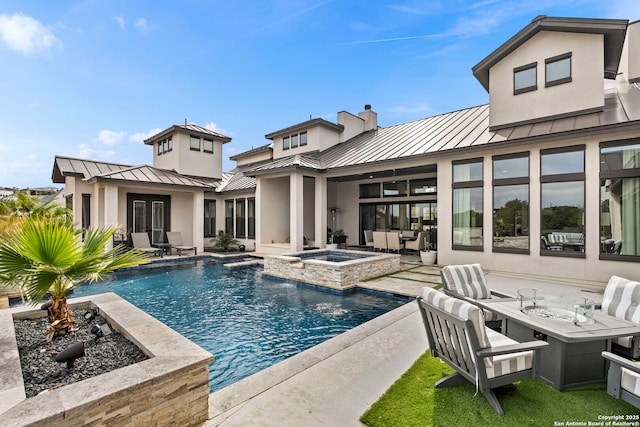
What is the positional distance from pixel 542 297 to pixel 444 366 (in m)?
1.76

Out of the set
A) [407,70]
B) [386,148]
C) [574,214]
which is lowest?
[574,214]

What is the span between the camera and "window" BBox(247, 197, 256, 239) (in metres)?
17.4

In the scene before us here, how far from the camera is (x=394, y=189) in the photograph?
16.6 m

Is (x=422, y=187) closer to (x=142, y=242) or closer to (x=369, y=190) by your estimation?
(x=369, y=190)

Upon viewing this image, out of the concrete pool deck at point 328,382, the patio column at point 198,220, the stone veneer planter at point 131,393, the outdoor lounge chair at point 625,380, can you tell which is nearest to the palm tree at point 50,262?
the stone veneer planter at point 131,393

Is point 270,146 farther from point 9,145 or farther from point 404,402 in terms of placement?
point 9,145

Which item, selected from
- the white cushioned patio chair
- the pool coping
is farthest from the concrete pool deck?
the white cushioned patio chair

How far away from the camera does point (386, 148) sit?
553 inches

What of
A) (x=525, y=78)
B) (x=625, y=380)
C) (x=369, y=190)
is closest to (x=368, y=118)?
(x=369, y=190)

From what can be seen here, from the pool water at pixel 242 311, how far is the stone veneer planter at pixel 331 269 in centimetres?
44

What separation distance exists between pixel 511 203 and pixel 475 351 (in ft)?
27.9

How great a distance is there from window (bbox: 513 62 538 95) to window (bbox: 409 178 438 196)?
222 inches

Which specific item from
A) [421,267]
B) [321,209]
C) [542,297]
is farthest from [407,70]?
[542,297]

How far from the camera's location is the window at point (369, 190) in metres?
17.2
